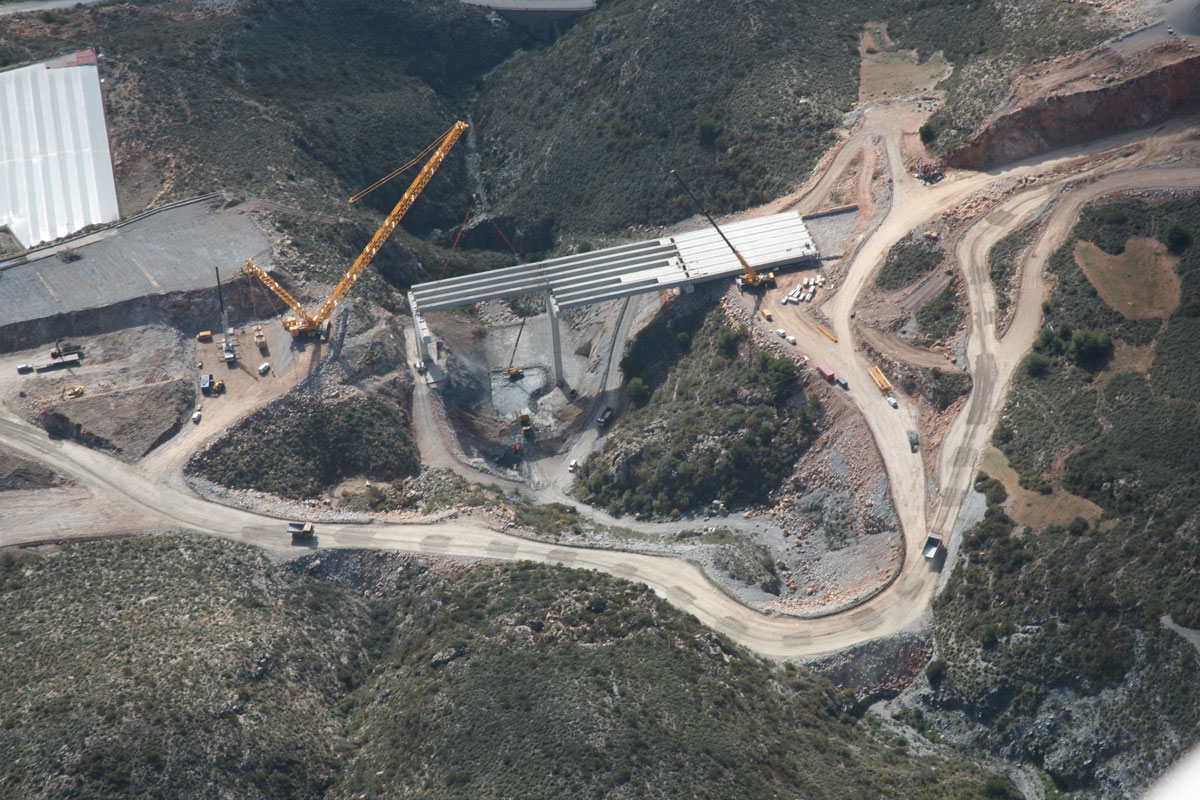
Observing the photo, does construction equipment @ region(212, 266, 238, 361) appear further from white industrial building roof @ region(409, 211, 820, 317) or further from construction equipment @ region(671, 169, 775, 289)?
construction equipment @ region(671, 169, 775, 289)

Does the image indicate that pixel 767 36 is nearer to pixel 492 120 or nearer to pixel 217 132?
pixel 492 120

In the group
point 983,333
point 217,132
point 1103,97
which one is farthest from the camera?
point 217,132

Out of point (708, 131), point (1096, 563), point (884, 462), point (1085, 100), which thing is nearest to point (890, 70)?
point (708, 131)

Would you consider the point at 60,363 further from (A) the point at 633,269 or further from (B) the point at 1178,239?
(B) the point at 1178,239

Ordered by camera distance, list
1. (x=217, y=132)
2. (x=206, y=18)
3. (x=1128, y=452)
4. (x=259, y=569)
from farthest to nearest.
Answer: (x=206, y=18), (x=217, y=132), (x=259, y=569), (x=1128, y=452)

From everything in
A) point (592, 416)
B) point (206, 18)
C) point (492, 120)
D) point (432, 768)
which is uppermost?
point (206, 18)

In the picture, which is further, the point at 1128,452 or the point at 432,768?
the point at 1128,452

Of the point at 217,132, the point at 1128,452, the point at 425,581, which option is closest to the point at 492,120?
the point at 217,132

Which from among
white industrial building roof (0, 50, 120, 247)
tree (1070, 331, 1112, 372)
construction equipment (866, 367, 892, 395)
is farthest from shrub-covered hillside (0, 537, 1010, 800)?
white industrial building roof (0, 50, 120, 247)
